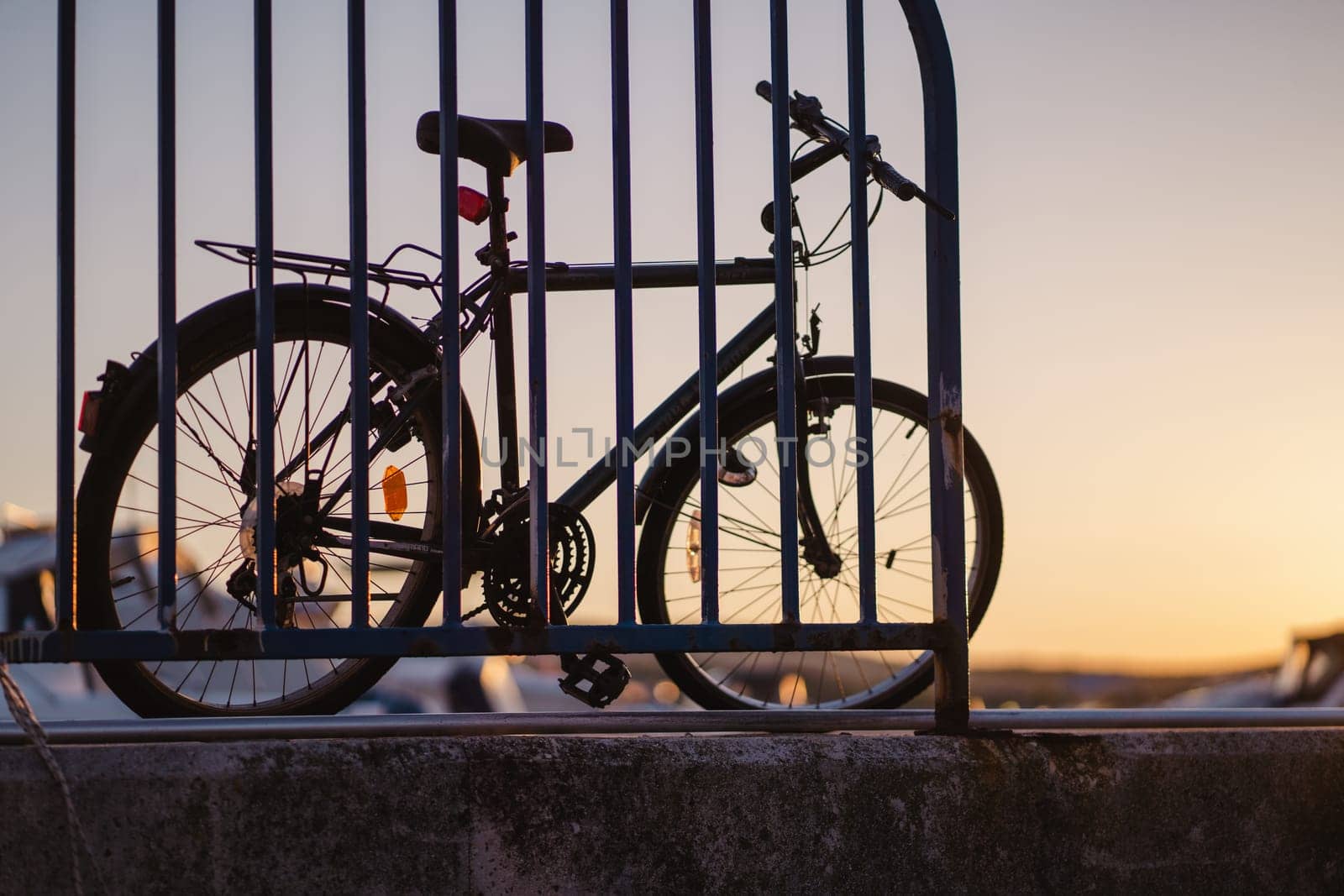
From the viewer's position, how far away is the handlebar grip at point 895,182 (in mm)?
2086

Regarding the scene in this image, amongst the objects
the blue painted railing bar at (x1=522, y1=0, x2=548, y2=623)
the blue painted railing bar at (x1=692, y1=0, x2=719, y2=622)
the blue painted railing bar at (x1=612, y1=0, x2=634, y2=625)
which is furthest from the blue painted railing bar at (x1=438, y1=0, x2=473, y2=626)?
the blue painted railing bar at (x1=692, y1=0, x2=719, y2=622)

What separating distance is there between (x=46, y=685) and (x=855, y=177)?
812 cm

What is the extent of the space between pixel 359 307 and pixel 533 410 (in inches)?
12.3

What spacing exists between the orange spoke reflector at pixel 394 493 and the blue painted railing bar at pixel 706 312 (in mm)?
846

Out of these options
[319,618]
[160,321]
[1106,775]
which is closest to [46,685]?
[319,618]

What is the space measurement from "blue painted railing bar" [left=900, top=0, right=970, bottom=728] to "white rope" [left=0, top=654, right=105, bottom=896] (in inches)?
52.1

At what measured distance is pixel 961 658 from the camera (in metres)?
2.10

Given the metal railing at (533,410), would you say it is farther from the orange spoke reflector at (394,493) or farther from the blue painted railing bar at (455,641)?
the orange spoke reflector at (394,493)

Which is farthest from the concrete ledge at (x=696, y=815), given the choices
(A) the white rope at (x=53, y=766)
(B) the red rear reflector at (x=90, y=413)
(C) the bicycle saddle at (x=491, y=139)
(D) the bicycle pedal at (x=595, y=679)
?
(C) the bicycle saddle at (x=491, y=139)

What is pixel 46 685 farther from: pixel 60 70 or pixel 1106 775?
pixel 1106 775

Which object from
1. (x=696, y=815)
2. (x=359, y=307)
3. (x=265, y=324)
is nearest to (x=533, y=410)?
(x=359, y=307)

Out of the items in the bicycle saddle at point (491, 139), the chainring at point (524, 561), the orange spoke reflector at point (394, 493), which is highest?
the bicycle saddle at point (491, 139)

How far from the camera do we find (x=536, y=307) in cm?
193

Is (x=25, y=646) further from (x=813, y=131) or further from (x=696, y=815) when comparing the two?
(x=813, y=131)
